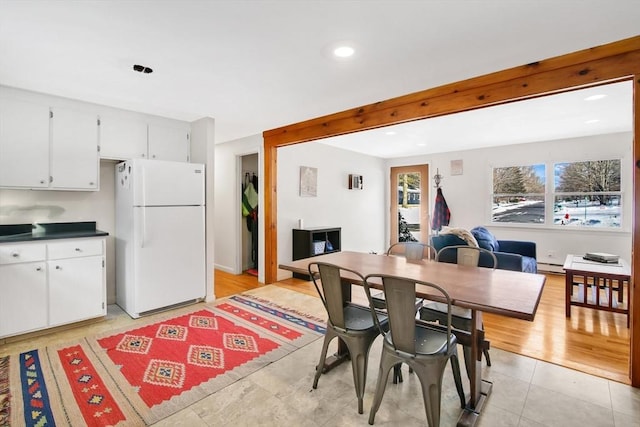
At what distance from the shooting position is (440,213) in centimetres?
636

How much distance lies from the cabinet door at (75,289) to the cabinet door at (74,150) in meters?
0.80

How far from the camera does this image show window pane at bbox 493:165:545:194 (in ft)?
18.0

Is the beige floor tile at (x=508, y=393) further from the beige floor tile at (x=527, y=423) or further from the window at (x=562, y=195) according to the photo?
the window at (x=562, y=195)

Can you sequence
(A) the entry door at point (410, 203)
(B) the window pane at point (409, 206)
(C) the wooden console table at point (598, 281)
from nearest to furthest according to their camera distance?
(C) the wooden console table at point (598, 281)
(A) the entry door at point (410, 203)
(B) the window pane at point (409, 206)

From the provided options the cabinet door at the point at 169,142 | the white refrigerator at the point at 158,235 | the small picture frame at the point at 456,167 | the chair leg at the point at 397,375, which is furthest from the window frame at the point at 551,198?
the cabinet door at the point at 169,142

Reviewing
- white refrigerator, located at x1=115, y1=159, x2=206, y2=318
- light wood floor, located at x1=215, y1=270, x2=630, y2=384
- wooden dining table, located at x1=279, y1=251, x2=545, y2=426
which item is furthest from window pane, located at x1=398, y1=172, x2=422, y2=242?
white refrigerator, located at x1=115, y1=159, x2=206, y2=318

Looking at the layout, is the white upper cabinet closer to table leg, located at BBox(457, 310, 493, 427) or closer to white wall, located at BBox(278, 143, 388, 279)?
white wall, located at BBox(278, 143, 388, 279)

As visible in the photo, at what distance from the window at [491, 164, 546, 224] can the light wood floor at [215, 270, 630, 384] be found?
2.24 metres

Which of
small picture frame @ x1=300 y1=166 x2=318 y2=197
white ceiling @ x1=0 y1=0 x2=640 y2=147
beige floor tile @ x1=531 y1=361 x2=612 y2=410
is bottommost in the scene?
beige floor tile @ x1=531 y1=361 x2=612 y2=410

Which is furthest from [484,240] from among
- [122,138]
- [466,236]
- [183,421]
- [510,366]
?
[122,138]

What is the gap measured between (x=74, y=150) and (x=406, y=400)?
3.75 m

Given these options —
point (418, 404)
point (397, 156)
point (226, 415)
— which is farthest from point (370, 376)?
point (397, 156)

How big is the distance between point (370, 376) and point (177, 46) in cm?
269

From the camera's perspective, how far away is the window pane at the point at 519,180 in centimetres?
548
